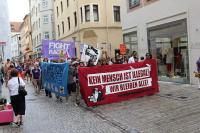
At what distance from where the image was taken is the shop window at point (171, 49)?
1718cm

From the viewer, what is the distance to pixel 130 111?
11688mm

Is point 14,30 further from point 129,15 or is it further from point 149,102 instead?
point 149,102

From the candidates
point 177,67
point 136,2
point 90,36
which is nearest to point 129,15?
point 136,2

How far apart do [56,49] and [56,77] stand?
12.6 feet

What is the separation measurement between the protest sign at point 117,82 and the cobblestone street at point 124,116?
38cm

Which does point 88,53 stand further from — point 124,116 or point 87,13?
point 87,13

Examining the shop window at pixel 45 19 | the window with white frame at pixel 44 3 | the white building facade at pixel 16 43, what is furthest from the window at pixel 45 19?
the white building facade at pixel 16 43

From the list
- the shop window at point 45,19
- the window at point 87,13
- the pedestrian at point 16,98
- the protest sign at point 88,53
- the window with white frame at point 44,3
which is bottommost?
the pedestrian at point 16,98

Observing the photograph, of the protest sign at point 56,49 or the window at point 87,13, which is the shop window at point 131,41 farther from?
the window at point 87,13

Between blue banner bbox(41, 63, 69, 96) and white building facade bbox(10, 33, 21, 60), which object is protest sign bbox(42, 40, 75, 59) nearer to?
blue banner bbox(41, 63, 69, 96)

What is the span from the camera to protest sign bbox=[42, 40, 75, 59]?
19078 millimetres

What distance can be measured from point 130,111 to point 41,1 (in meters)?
55.4

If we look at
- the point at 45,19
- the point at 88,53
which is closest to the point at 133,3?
the point at 88,53

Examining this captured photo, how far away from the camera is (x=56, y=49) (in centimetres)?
1919
